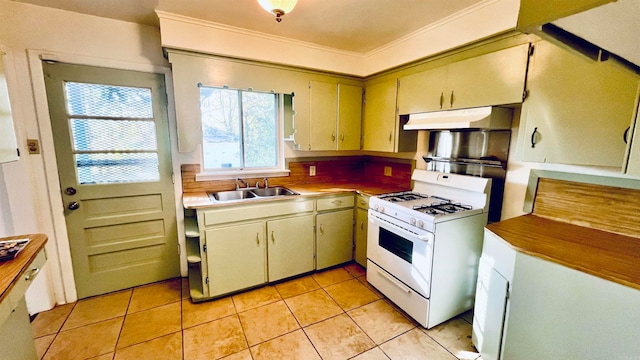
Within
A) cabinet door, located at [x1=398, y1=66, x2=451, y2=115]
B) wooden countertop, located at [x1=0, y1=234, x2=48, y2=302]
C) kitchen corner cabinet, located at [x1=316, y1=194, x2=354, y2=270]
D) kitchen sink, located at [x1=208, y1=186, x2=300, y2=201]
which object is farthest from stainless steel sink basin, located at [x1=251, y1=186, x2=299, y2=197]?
wooden countertop, located at [x1=0, y1=234, x2=48, y2=302]

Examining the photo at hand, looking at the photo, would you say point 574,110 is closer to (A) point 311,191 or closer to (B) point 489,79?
(B) point 489,79

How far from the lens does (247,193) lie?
2.75m

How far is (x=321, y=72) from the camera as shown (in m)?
2.79

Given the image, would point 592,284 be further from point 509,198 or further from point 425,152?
point 425,152

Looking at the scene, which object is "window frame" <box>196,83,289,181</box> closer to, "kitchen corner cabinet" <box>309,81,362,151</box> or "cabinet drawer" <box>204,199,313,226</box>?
"kitchen corner cabinet" <box>309,81,362,151</box>

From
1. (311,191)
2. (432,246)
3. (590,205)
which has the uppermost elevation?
(590,205)

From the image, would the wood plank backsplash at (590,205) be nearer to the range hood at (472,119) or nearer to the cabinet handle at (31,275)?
the range hood at (472,119)

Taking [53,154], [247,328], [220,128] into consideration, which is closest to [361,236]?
[247,328]

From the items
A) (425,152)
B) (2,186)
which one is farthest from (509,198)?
(2,186)

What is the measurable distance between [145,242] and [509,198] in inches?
129

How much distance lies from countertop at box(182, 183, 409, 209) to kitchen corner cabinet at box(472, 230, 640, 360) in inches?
50.4

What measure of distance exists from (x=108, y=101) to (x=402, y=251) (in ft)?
9.31

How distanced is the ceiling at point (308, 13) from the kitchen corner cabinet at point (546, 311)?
1715mm

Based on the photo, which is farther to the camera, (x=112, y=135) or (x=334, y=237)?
(x=334, y=237)
